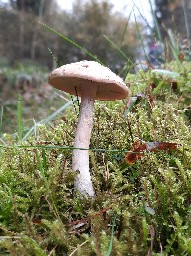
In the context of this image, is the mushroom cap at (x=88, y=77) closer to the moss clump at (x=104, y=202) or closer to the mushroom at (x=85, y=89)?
the mushroom at (x=85, y=89)

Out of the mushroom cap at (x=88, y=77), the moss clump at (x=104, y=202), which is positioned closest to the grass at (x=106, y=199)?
the moss clump at (x=104, y=202)

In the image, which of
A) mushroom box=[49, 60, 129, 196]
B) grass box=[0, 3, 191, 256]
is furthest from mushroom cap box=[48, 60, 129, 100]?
grass box=[0, 3, 191, 256]

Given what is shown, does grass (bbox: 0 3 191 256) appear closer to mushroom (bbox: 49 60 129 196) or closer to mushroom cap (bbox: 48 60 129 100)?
mushroom (bbox: 49 60 129 196)

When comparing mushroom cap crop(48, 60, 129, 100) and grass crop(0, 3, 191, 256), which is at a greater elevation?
mushroom cap crop(48, 60, 129, 100)

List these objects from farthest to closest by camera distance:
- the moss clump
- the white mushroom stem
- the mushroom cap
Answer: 1. the white mushroom stem
2. the mushroom cap
3. the moss clump

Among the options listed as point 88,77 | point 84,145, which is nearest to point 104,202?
point 84,145

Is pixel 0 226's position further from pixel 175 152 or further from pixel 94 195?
pixel 175 152

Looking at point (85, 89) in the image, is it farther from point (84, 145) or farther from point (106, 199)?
point (106, 199)
